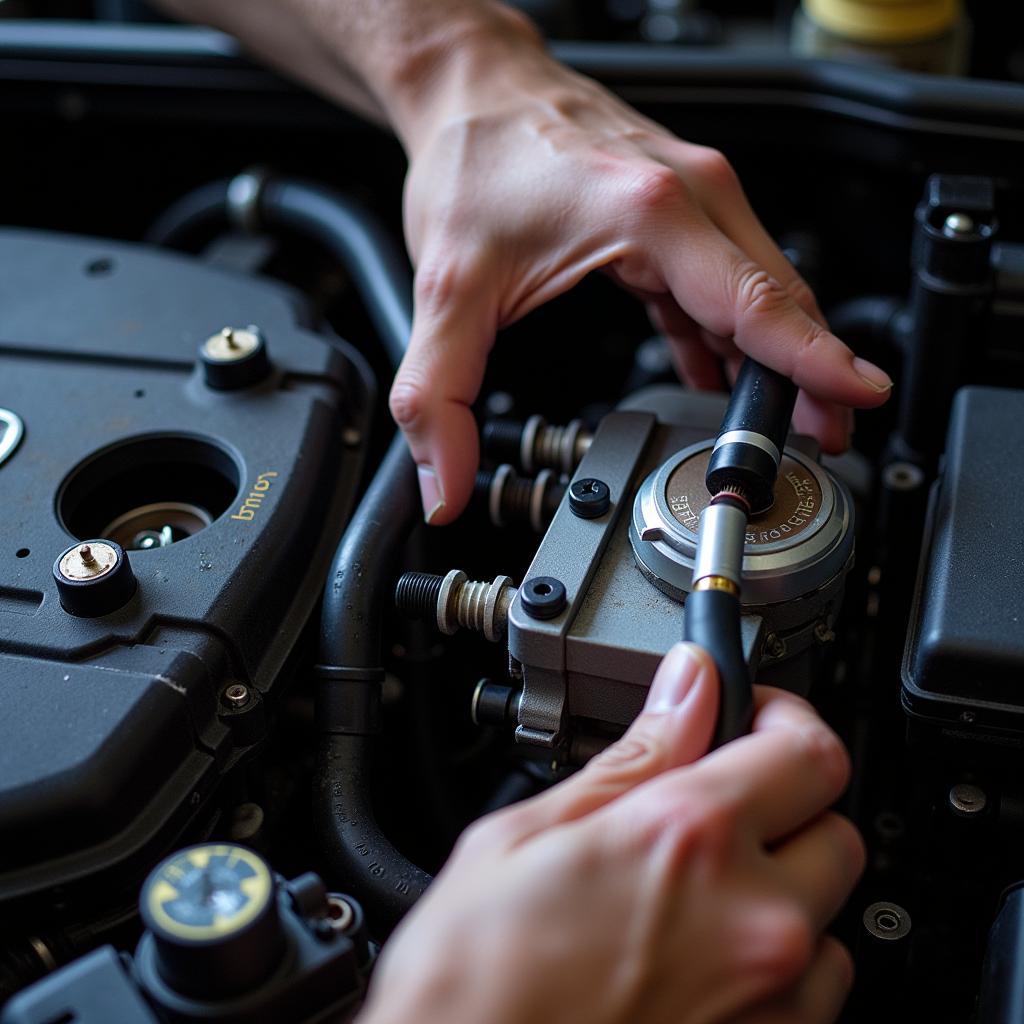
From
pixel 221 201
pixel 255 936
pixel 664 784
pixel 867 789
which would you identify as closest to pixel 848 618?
pixel 867 789

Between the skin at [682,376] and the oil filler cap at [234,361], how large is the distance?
0.13 meters

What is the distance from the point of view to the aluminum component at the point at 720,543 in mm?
735

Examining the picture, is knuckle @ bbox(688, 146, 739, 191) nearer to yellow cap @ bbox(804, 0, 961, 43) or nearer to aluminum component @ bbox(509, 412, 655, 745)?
aluminum component @ bbox(509, 412, 655, 745)

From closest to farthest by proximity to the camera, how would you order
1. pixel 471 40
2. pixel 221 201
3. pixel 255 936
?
pixel 255 936 → pixel 471 40 → pixel 221 201

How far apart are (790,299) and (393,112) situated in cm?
50

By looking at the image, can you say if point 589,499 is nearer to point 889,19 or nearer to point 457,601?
point 457,601

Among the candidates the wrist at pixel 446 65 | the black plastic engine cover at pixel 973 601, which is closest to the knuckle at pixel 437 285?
the wrist at pixel 446 65

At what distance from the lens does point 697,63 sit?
1275 mm

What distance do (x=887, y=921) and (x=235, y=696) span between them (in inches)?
18.3

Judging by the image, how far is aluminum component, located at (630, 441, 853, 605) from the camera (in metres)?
0.78

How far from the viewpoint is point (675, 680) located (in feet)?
2.23

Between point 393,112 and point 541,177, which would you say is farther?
point 393,112

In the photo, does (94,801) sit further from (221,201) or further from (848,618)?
(221,201)

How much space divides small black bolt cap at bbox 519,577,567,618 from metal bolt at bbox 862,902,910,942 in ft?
1.00
